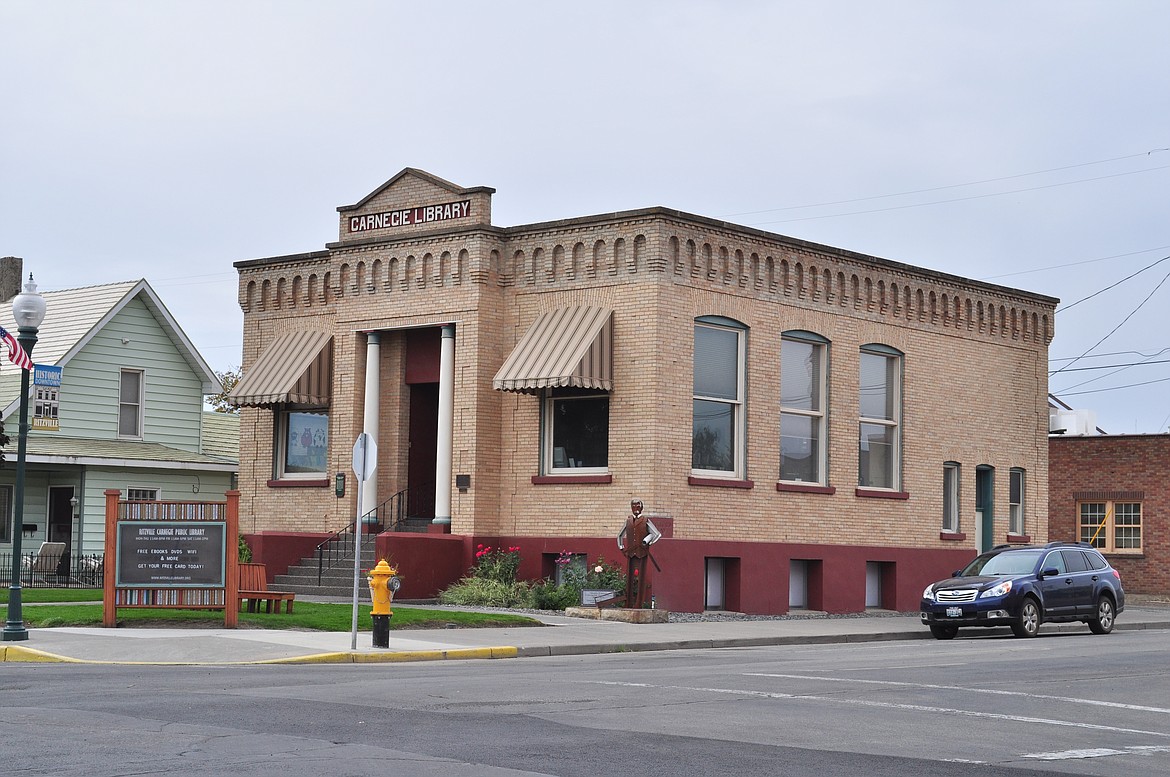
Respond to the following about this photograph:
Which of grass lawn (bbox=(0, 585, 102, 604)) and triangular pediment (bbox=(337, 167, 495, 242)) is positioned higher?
triangular pediment (bbox=(337, 167, 495, 242))

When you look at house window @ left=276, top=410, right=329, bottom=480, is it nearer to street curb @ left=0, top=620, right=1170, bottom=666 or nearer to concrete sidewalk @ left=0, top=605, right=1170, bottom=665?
Result: concrete sidewalk @ left=0, top=605, right=1170, bottom=665

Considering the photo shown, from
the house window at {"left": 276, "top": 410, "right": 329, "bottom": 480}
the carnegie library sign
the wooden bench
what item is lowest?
the wooden bench

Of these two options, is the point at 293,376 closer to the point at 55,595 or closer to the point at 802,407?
the point at 55,595

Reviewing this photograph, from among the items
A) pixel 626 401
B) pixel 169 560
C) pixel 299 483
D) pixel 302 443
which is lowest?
pixel 169 560

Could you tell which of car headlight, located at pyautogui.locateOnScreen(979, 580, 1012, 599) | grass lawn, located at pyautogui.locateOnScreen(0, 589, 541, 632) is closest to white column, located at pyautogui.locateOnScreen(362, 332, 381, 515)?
grass lawn, located at pyautogui.locateOnScreen(0, 589, 541, 632)

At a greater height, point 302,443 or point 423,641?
point 302,443

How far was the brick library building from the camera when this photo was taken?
90.2 feet

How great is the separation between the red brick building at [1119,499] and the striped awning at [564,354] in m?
20.3

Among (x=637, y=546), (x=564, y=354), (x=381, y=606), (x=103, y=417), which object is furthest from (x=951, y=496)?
(x=103, y=417)

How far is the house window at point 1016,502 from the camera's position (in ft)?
117

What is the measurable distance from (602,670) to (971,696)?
4.26m

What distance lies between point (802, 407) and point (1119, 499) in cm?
1576

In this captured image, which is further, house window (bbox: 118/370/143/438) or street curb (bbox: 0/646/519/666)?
house window (bbox: 118/370/143/438)

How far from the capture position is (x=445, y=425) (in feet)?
95.8
